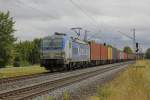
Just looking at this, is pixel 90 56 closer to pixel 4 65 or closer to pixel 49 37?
pixel 49 37

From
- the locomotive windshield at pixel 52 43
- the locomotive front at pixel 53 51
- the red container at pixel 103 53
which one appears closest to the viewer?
the locomotive front at pixel 53 51

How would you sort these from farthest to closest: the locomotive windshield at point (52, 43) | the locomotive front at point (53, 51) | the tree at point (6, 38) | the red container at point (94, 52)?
the tree at point (6, 38)
the red container at point (94, 52)
the locomotive windshield at point (52, 43)
the locomotive front at point (53, 51)

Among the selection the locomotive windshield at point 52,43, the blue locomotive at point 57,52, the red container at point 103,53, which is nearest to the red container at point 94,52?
the red container at point 103,53

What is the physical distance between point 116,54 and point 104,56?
21.4 metres

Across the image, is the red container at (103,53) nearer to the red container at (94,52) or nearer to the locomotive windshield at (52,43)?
the red container at (94,52)

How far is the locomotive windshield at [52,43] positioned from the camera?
36.2 meters

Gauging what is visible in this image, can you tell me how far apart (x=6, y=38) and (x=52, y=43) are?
41437mm

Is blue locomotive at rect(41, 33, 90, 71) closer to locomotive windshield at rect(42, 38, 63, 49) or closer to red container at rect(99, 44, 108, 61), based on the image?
locomotive windshield at rect(42, 38, 63, 49)

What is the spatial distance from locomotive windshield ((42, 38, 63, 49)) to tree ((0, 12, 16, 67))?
120 ft

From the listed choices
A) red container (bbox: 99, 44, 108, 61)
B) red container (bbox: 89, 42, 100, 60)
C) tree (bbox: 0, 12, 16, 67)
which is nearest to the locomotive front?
red container (bbox: 89, 42, 100, 60)

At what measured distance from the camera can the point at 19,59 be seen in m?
102

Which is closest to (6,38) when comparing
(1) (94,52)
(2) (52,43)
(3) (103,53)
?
(3) (103,53)

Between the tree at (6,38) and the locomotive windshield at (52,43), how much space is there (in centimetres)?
3657

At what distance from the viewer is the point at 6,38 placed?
76500mm
